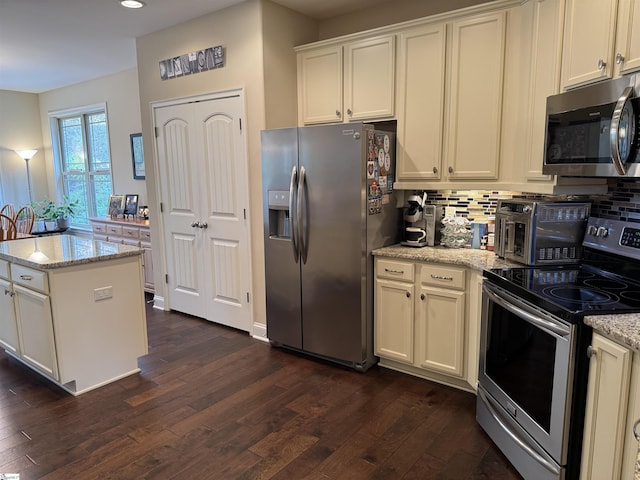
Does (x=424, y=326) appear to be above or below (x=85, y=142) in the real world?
below

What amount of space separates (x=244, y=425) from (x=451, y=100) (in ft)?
7.82

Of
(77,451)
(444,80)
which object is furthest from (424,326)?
(77,451)

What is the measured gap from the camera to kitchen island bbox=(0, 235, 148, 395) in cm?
275

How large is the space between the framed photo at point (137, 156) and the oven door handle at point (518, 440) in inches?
195

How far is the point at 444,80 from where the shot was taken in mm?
2895

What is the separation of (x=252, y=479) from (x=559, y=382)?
1420 millimetres

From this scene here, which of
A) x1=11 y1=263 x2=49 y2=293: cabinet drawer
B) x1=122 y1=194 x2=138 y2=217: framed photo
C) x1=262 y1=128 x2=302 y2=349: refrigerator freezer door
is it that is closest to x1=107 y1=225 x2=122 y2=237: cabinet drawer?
x1=122 y1=194 x2=138 y2=217: framed photo

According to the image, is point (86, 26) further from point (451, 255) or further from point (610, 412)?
point (610, 412)

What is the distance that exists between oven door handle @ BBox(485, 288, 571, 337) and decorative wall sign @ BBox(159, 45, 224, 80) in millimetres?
2856

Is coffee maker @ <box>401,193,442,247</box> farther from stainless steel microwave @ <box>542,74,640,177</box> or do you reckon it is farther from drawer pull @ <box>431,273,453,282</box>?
stainless steel microwave @ <box>542,74,640,177</box>

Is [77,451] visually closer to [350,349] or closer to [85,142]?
[350,349]

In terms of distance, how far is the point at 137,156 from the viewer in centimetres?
575

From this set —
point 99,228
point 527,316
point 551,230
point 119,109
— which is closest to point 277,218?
point 551,230

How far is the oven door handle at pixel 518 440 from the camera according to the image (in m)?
1.81
